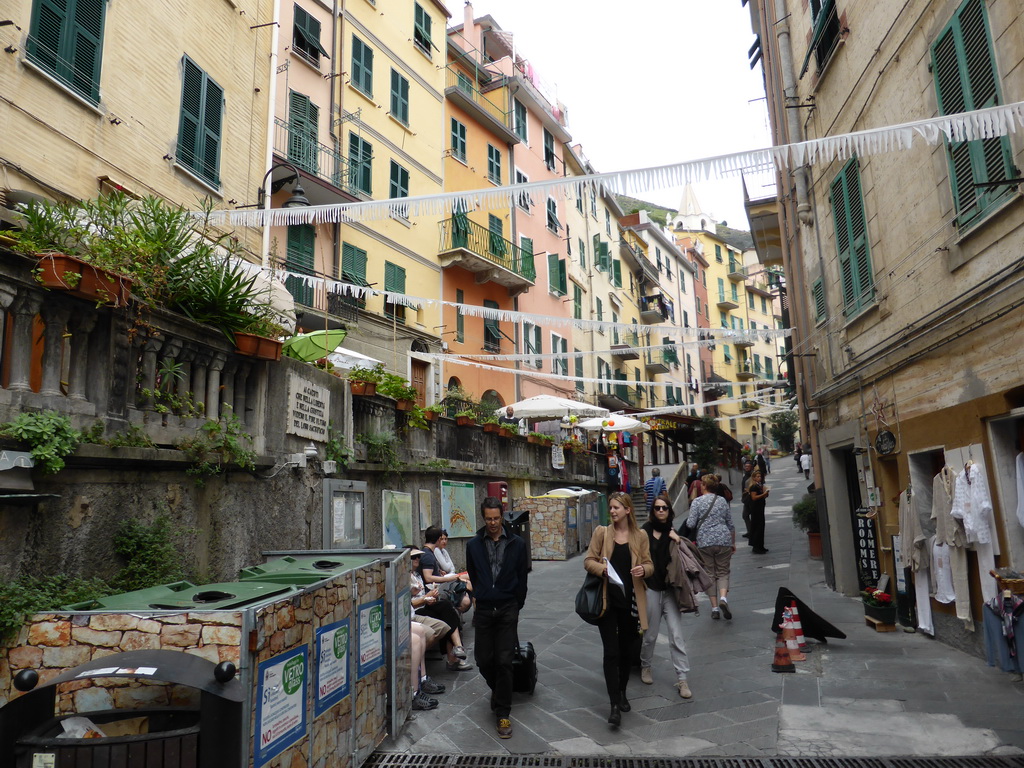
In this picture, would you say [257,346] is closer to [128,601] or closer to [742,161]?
[128,601]

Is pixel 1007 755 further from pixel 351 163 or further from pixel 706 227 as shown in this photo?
pixel 706 227

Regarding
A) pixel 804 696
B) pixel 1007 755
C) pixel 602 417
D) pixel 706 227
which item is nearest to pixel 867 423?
pixel 804 696

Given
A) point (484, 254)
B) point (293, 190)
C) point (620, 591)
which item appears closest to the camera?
point (620, 591)

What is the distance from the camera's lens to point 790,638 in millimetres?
7250

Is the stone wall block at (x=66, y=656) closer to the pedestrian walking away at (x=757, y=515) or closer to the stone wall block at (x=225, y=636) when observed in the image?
the stone wall block at (x=225, y=636)

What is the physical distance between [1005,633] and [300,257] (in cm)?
1402

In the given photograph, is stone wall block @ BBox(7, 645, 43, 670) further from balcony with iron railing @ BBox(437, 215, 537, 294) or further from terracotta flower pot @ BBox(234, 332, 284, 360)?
balcony with iron railing @ BBox(437, 215, 537, 294)

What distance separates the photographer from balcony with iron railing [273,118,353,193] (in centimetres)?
1591

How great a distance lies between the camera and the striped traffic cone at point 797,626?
732 cm

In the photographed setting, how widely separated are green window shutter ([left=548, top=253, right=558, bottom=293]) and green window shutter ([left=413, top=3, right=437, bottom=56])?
9.31 m

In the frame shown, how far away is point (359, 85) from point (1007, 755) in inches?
726

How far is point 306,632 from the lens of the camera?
419 cm

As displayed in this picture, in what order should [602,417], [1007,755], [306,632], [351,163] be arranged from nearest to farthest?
[306,632]
[1007,755]
[351,163]
[602,417]

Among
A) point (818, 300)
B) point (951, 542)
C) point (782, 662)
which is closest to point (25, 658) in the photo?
point (782, 662)
